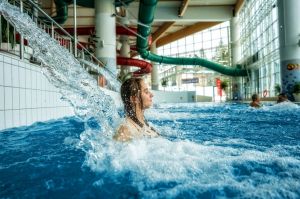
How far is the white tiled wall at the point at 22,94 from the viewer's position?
12.0ft

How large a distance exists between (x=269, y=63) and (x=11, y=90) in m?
15.3

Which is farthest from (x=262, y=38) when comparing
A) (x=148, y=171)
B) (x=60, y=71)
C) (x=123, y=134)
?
(x=148, y=171)

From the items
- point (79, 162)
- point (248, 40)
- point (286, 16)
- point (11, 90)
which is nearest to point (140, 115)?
point (79, 162)

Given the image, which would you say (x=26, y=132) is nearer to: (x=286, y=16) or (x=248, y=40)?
(x=286, y=16)

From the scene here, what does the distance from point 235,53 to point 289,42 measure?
9.51m

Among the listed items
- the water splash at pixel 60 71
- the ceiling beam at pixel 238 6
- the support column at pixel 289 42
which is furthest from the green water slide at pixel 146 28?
the water splash at pixel 60 71

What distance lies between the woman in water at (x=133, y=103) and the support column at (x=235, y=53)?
19.3m

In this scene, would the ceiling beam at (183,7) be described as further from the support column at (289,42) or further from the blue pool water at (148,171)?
the blue pool water at (148,171)

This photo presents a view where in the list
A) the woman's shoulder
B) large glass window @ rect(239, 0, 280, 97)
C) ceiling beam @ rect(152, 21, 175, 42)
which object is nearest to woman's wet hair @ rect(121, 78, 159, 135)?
the woman's shoulder

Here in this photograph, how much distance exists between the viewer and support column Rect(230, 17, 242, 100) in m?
20.7

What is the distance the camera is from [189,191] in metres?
1.50

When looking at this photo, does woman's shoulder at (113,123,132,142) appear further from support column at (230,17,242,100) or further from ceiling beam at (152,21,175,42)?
support column at (230,17,242,100)

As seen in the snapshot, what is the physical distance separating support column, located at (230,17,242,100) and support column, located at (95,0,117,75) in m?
10.8

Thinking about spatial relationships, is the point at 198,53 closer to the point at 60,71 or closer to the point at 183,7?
the point at 183,7
